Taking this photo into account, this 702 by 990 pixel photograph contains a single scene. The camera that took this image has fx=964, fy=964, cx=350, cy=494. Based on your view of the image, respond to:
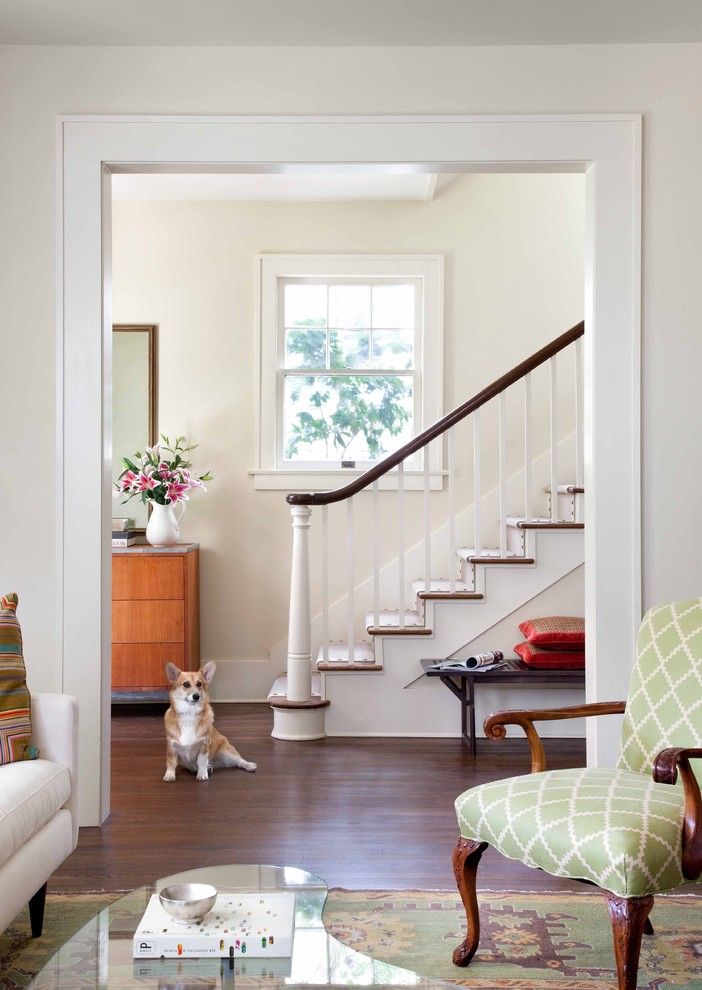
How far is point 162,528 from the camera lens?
5484 mm

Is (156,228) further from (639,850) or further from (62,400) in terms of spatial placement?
(639,850)

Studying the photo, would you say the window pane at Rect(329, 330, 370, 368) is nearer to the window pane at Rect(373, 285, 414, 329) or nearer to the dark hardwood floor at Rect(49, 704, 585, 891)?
the window pane at Rect(373, 285, 414, 329)

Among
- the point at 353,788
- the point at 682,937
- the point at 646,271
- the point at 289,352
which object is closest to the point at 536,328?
the point at 289,352

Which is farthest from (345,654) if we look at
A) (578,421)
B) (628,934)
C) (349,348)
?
(628,934)

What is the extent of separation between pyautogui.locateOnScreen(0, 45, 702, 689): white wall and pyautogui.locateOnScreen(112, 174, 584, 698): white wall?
91.4 inches

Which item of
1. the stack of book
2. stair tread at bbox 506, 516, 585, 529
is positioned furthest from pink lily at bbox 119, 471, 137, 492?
stair tread at bbox 506, 516, 585, 529

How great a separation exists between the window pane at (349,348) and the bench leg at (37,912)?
3.98 metres

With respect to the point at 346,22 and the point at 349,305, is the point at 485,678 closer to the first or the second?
the point at 349,305

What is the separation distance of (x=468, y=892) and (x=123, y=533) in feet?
11.9

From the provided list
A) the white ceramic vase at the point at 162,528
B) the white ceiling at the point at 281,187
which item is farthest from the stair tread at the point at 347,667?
the white ceiling at the point at 281,187

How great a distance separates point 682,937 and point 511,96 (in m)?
2.85

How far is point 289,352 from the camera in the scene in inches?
236

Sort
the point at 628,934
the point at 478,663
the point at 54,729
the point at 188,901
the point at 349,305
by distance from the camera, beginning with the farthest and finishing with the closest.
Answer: the point at 349,305 → the point at 478,663 → the point at 54,729 → the point at 628,934 → the point at 188,901

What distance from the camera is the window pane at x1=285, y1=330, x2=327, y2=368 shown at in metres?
5.99
